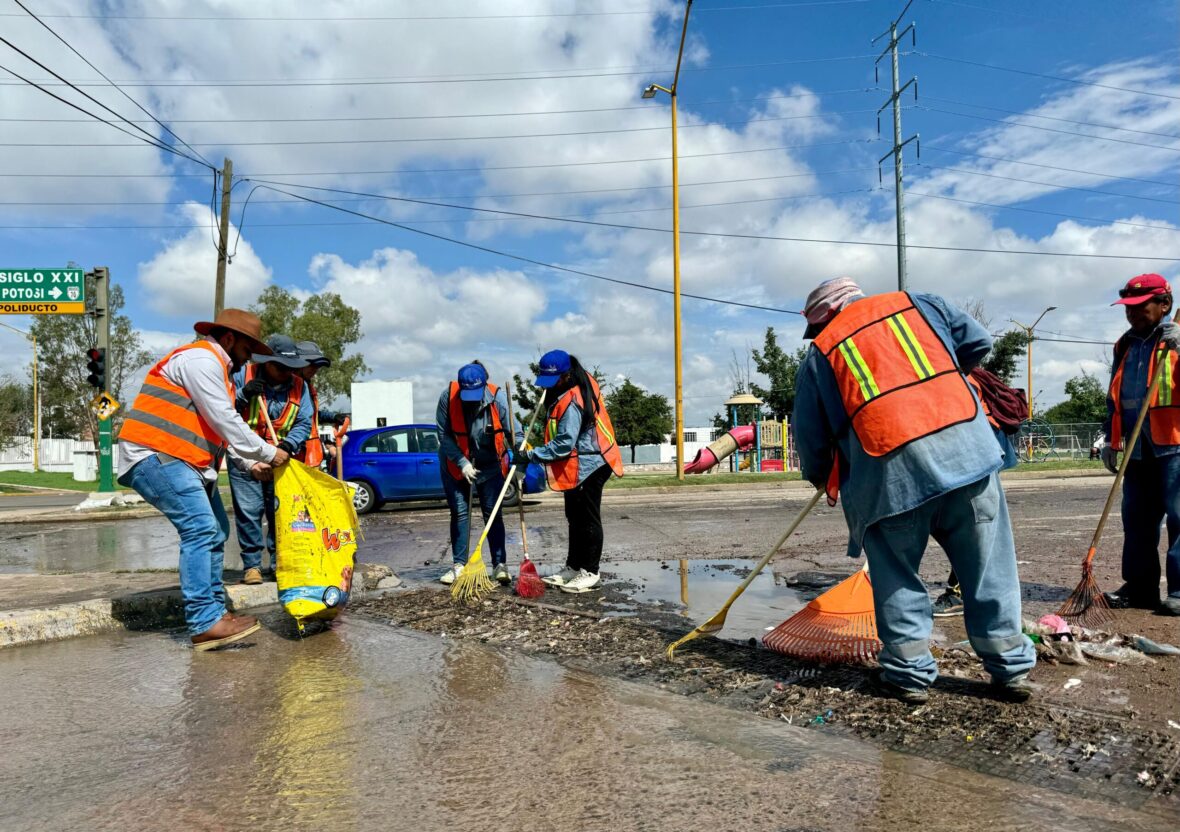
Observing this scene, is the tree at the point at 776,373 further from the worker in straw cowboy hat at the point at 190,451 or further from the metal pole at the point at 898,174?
the worker in straw cowboy hat at the point at 190,451

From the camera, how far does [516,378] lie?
4584 cm

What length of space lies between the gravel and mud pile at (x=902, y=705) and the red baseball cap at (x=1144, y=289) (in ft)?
6.99

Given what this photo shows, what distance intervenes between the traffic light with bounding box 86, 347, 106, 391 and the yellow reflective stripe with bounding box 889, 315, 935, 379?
16.4 meters

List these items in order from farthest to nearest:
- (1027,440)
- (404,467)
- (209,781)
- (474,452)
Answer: (1027,440) → (404,467) → (474,452) → (209,781)

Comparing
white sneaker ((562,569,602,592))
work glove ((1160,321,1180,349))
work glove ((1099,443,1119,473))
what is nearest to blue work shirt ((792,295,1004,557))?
work glove ((1160,321,1180,349))

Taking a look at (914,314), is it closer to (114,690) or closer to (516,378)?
(114,690)

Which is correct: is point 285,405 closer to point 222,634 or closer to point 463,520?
point 463,520

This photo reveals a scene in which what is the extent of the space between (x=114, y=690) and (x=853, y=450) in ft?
10.9

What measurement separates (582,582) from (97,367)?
13.9 m

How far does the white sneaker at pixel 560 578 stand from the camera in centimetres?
585

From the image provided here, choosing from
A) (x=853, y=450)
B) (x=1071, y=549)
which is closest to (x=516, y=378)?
(x=1071, y=549)

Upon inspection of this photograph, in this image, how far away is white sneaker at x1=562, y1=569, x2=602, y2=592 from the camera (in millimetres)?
5684

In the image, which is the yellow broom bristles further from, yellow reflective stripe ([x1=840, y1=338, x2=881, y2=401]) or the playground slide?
yellow reflective stripe ([x1=840, y1=338, x2=881, y2=401])

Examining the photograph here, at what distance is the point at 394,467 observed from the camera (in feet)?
45.5
